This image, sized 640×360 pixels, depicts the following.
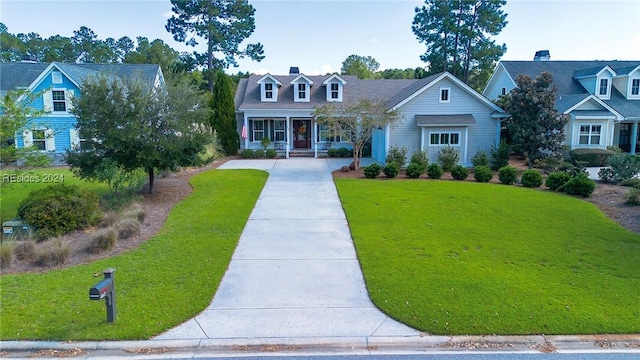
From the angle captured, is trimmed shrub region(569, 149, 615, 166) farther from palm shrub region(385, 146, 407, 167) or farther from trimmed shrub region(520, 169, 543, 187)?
palm shrub region(385, 146, 407, 167)

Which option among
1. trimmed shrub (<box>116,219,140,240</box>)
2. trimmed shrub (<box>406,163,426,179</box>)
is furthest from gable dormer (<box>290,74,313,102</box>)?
trimmed shrub (<box>116,219,140,240</box>)

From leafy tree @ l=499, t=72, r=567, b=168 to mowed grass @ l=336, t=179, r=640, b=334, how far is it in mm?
8369

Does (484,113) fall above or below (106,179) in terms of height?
above

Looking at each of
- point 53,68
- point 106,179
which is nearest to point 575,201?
point 106,179

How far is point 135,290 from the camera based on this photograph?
6699 mm

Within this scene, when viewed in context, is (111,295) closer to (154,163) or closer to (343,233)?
(343,233)

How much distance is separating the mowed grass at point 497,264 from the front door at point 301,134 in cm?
1651

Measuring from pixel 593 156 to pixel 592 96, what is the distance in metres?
3.77

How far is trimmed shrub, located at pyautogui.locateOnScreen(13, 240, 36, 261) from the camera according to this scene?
8.21 meters

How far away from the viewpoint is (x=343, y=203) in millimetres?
13656

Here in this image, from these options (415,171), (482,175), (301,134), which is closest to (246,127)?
(301,134)

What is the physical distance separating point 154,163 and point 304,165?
34.6ft

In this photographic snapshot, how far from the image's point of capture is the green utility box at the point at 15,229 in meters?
9.55

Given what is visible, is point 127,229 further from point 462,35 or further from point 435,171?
point 462,35
